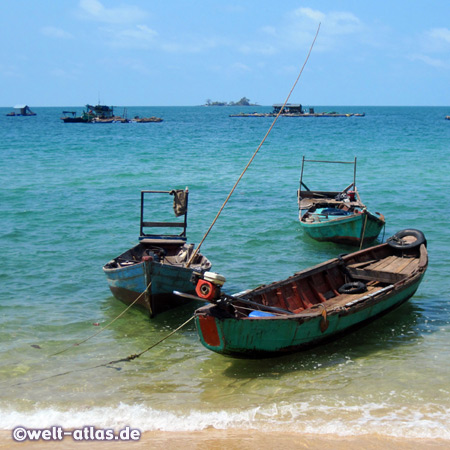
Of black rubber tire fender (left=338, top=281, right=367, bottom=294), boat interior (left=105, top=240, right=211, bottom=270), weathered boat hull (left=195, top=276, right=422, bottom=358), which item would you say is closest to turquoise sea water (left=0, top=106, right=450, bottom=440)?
weathered boat hull (left=195, top=276, right=422, bottom=358)

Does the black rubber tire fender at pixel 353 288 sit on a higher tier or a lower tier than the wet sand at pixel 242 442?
higher

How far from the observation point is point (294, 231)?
20.7 metres

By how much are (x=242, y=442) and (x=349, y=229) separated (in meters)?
10.9

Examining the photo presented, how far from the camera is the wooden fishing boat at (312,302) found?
9180mm

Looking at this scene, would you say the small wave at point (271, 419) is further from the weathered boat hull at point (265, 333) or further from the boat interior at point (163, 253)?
the boat interior at point (163, 253)

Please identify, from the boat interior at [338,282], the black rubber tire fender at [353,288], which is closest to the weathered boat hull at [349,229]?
the boat interior at [338,282]

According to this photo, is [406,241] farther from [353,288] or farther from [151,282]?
[151,282]

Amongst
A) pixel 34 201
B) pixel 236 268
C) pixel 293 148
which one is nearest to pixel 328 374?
pixel 236 268

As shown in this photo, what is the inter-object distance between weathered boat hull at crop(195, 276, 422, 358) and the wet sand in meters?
1.69

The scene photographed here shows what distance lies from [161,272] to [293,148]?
4210 centimetres

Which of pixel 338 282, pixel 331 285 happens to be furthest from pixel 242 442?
pixel 338 282

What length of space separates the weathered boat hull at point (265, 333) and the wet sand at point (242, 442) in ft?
5.55

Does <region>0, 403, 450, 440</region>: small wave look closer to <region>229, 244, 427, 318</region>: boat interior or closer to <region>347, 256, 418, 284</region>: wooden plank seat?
<region>229, 244, 427, 318</region>: boat interior

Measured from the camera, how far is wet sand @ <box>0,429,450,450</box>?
24.7 ft
